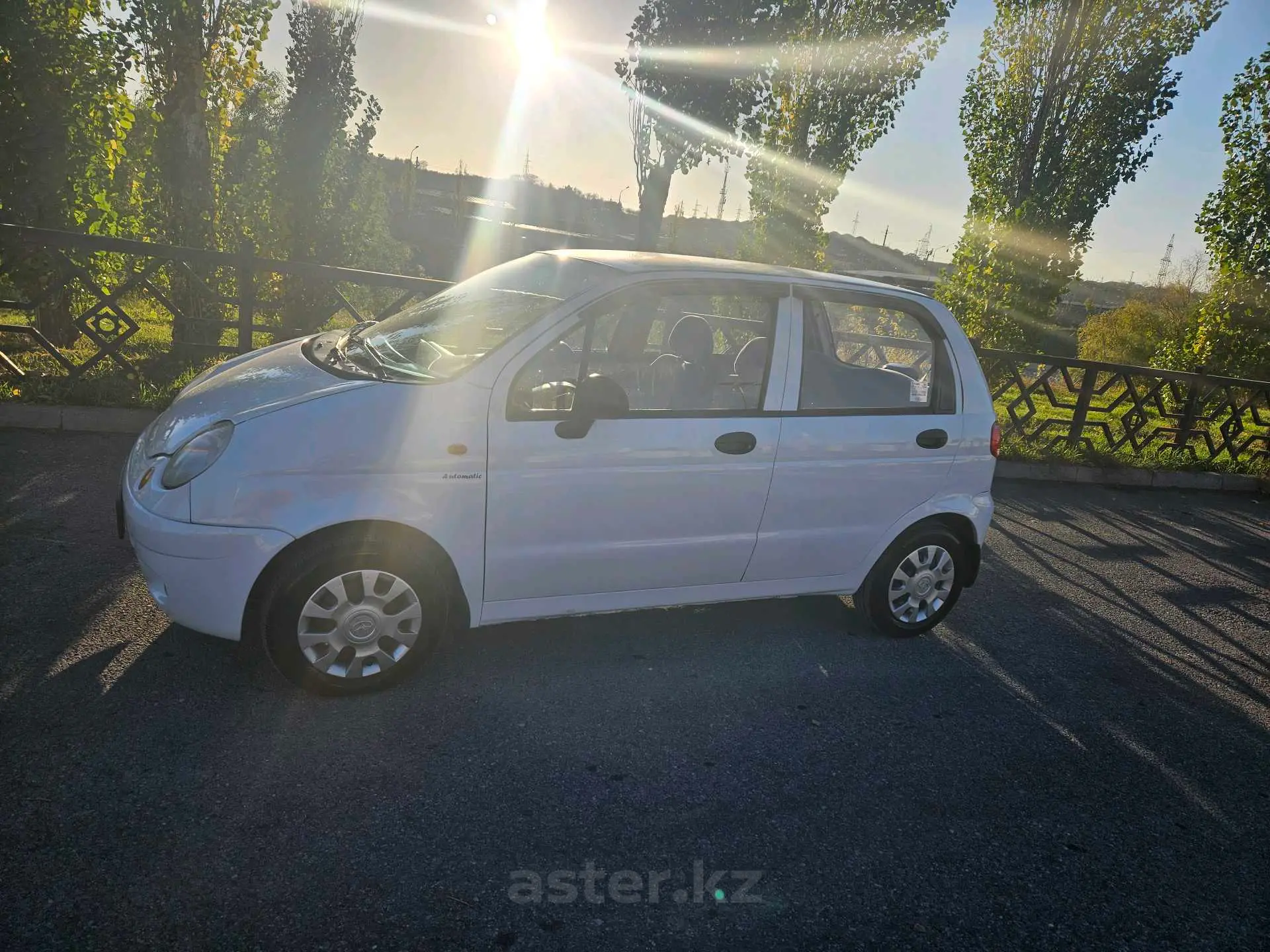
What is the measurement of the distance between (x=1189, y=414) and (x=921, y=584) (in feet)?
28.1

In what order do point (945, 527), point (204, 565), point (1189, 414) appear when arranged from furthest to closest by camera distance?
point (1189, 414) < point (945, 527) < point (204, 565)

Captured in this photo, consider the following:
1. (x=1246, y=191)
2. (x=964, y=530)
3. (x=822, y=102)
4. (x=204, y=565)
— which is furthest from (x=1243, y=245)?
(x=204, y=565)

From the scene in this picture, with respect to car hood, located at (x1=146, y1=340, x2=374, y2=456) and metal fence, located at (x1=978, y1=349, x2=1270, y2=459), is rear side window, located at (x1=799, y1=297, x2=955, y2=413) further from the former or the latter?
metal fence, located at (x1=978, y1=349, x2=1270, y2=459)

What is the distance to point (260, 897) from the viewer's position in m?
2.43

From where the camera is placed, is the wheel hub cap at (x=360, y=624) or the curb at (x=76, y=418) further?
the curb at (x=76, y=418)

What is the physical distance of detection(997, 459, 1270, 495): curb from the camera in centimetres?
975

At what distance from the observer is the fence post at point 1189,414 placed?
1104 cm

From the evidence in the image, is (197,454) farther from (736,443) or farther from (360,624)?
(736,443)

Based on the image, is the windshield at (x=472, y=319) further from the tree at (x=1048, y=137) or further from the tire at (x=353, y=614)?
the tree at (x=1048, y=137)

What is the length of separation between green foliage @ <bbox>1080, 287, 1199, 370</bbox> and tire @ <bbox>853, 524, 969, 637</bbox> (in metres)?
23.9

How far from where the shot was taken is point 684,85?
21.8 meters

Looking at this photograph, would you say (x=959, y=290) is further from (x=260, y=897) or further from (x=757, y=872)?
(x=260, y=897)

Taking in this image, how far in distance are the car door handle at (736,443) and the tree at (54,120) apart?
21.5ft

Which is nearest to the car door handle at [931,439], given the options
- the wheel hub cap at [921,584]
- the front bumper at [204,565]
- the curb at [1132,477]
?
the wheel hub cap at [921,584]
